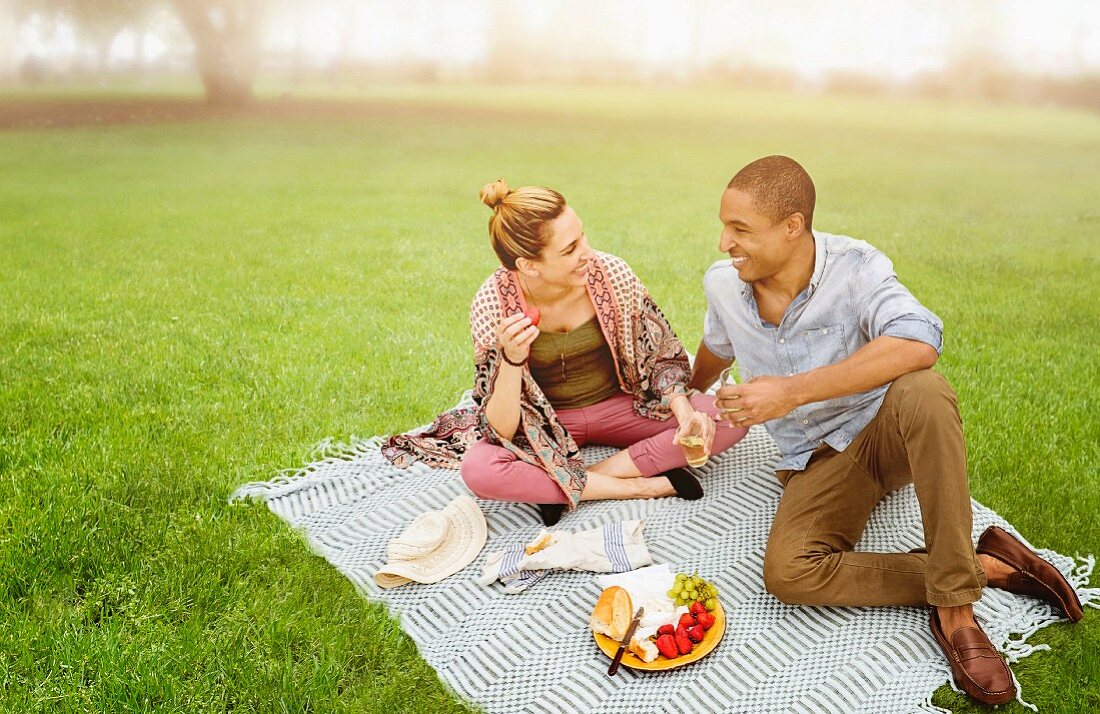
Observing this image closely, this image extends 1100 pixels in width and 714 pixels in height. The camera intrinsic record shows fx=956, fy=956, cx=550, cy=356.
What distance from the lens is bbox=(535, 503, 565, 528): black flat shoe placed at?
293 centimetres

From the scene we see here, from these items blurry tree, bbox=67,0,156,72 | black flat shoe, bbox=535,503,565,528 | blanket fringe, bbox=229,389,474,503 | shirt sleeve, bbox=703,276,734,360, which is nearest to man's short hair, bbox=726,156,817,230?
shirt sleeve, bbox=703,276,734,360

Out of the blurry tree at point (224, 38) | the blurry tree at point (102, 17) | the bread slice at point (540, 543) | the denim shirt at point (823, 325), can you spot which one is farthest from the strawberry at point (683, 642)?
the blurry tree at point (102, 17)

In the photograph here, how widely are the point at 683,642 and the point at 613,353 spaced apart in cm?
102

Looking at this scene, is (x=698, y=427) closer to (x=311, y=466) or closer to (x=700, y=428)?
(x=700, y=428)

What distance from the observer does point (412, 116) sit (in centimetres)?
811

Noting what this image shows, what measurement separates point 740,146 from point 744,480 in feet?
17.7

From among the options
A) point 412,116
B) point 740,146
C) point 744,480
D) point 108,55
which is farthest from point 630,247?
point 108,55

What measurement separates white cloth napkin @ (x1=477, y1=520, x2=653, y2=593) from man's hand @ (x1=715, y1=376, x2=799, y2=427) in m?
0.53

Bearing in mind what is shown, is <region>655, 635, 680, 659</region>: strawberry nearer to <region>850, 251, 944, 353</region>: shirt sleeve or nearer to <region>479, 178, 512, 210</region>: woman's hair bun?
<region>850, 251, 944, 353</region>: shirt sleeve

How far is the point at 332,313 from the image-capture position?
519 centimetres

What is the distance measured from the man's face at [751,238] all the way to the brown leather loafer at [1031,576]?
0.92m

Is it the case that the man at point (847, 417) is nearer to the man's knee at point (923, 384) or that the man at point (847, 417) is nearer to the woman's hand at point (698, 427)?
the man's knee at point (923, 384)

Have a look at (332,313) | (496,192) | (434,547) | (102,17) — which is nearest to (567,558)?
(434,547)

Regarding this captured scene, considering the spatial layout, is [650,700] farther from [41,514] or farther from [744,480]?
[41,514]
